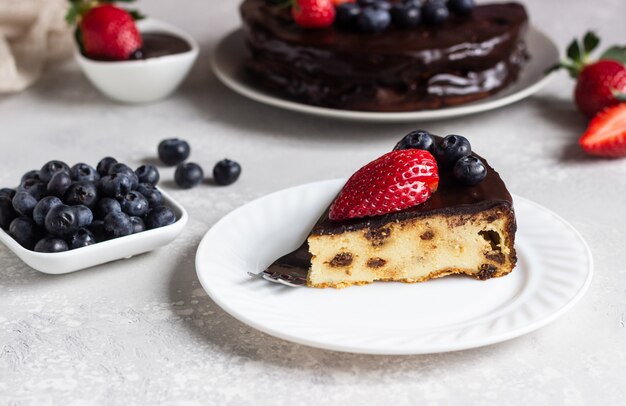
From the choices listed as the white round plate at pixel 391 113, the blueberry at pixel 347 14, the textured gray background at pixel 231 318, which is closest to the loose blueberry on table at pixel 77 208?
the textured gray background at pixel 231 318

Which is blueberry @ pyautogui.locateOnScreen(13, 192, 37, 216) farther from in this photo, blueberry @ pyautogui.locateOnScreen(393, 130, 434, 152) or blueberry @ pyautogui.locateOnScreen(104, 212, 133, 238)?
blueberry @ pyautogui.locateOnScreen(393, 130, 434, 152)

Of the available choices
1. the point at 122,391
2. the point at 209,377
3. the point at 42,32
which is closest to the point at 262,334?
the point at 209,377

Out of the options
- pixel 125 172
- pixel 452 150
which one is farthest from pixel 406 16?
pixel 125 172

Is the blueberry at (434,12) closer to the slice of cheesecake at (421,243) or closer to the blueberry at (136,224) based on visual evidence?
the slice of cheesecake at (421,243)

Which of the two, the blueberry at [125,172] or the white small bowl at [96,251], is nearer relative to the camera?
the white small bowl at [96,251]

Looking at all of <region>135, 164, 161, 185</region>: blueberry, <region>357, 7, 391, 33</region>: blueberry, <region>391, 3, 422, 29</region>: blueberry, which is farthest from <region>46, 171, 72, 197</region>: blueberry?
<region>391, 3, 422, 29</region>: blueberry

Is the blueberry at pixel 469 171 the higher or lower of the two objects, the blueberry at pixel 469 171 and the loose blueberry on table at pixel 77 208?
the higher

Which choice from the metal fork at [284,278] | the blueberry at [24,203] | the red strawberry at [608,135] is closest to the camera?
the metal fork at [284,278]
